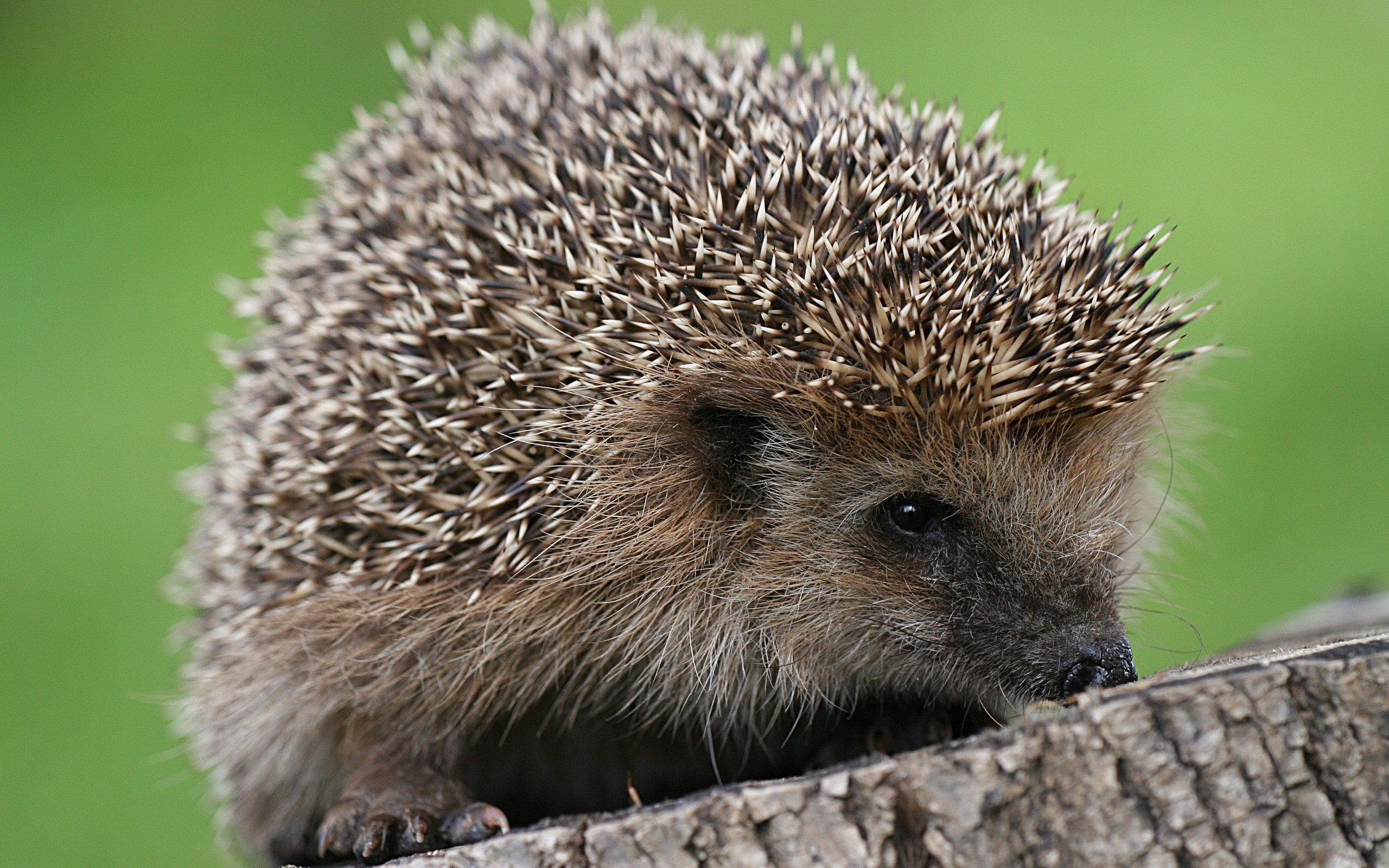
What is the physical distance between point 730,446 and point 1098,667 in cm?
90

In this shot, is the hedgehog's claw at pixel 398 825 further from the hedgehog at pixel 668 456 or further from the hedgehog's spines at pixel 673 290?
the hedgehog's spines at pixel 673 290

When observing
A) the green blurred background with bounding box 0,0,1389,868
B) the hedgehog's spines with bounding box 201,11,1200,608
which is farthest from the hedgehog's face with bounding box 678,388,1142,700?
the green blurred background with bounding box 0,0,1389,868

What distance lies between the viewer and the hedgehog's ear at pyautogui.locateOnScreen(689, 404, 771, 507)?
109 inches

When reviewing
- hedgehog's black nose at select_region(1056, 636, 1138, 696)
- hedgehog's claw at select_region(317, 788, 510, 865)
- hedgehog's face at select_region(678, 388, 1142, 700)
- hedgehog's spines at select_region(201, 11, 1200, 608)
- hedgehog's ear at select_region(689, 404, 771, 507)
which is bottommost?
hedgehog's claw at select_region(317, 788, 510, 865)

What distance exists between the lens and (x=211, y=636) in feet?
10.6

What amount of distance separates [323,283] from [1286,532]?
16.4 ft

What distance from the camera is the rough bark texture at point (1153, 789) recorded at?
6.20 feet

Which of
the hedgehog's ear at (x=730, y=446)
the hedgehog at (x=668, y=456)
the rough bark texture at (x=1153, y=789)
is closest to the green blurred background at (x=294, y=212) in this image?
the hedgehog at (x=668, y=456)

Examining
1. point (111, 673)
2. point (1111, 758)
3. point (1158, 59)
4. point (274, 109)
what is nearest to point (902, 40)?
point (1158, 59)

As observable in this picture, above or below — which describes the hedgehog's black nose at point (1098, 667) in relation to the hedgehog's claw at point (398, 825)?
above

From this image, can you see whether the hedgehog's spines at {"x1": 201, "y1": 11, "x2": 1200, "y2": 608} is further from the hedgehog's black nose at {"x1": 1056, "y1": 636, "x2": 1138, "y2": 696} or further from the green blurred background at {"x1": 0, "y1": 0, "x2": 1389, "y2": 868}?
the green blurred background at {"x1": 0, "y1": 0, "x2": 1389, "y2": 868}

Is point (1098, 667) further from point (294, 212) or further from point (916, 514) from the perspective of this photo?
point (294, 212)

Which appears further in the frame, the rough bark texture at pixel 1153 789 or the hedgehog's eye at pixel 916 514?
the hedgehog's eye at pixel 916 514

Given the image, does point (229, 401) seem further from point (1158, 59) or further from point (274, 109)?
point (1158, 59)
